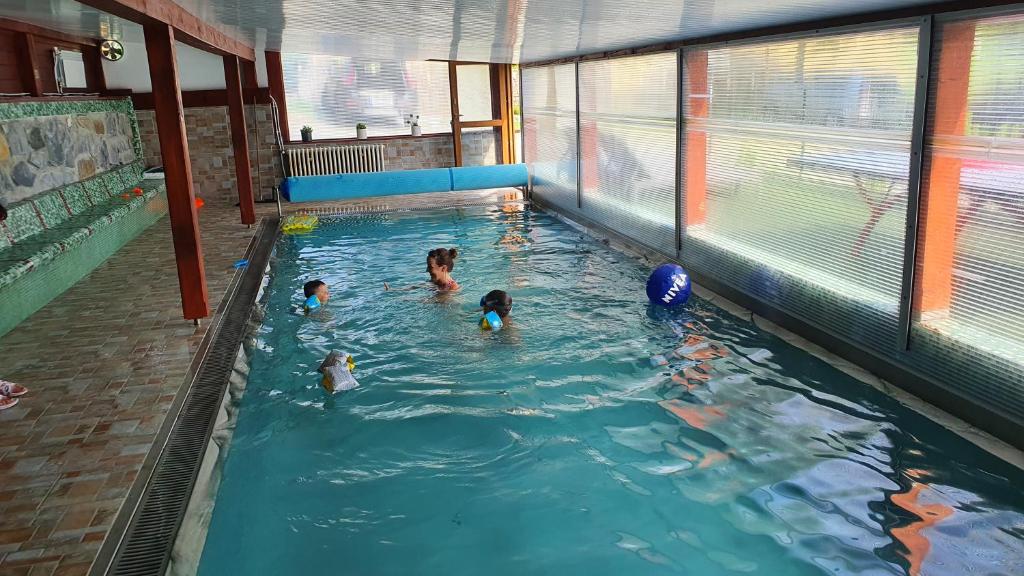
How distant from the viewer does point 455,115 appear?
15.6 metres

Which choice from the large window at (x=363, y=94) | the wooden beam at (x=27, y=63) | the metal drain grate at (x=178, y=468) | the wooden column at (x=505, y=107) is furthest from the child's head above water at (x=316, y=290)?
the wooden column at (x=505, y=107)

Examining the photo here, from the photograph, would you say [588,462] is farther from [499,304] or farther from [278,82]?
[278,82]

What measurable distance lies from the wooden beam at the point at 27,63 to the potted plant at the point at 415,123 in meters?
7.24

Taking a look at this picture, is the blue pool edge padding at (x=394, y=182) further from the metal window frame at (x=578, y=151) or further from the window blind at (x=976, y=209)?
the window blind at (x=976, y=209)

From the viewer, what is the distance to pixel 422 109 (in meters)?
16.2

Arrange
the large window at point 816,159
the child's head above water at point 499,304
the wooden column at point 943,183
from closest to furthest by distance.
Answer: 1. the wooden column at point 943,183
2. the large window at point 816,159
3. the child's head above water at point 499,304

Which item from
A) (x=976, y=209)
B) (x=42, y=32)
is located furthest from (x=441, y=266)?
(x=42, y=32)

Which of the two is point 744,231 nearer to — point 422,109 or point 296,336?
point 296,336

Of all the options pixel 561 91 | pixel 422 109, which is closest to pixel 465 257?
pixel 561 91

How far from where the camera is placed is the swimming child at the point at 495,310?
249 inches

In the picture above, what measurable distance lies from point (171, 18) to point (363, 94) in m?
9.93

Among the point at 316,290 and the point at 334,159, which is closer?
the point at 316,290

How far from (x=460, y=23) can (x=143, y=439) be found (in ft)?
14.2

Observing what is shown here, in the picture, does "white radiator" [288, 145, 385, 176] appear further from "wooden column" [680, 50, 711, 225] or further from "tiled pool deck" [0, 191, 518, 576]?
"wooden column" [680, 50, 711, 225]
